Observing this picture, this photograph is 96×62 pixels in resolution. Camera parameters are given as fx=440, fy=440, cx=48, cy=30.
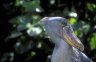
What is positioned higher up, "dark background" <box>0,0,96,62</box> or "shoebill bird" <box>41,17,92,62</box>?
"shoebill bird" <box>41,17,92,62</box>

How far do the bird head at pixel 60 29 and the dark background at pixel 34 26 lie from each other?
134cm

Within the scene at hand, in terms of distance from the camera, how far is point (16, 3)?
4355mm

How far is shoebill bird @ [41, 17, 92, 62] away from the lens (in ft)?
8.96

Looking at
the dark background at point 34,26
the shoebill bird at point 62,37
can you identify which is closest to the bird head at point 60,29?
the shoebill bird at point 62,37

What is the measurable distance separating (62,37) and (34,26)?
140cm

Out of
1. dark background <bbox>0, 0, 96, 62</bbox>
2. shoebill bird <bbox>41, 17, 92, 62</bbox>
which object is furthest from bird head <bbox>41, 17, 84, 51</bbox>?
dark background <bbox>0, 0, 96, 62</bbox>

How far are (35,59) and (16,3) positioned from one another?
656mm

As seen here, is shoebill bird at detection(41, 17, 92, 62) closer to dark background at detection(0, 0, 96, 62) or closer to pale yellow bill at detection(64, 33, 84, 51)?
pale yellow bill at detection(64, 33, 84, 51)

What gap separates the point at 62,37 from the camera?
279 centimetres

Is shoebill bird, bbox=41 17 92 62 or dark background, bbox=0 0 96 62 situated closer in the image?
shoebill bird, bbox=41 17 92 62

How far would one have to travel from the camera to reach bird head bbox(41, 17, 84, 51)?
2721 mm

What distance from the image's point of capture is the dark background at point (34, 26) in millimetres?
4191

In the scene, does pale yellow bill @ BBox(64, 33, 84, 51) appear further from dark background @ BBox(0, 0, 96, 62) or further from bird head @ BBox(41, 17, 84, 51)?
dark background @ BBox(0, 0, 96, 62)

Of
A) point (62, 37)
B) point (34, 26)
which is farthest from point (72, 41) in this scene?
point (34, 26)
